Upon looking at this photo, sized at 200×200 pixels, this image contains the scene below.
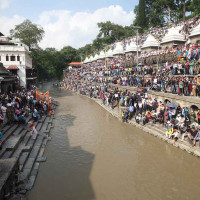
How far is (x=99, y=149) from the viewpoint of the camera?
1158cm

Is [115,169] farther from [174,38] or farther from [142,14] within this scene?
[142,14]

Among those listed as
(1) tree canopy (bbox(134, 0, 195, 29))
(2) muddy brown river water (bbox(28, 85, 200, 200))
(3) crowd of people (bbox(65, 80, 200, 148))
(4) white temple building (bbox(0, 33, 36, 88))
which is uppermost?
(1) tree canopy (bbox(134, 0, 195, 29))

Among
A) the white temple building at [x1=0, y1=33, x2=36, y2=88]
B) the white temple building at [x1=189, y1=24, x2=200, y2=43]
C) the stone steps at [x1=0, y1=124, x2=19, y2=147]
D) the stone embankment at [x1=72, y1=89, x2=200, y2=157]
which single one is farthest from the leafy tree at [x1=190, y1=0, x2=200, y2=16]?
the stone steps at [x1=0, y1=124, x2=19, y2=147]

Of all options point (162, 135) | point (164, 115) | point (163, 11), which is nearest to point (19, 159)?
point (162, 135)

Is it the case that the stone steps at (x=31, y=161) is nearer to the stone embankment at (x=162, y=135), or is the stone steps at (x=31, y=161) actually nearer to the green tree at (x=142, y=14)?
the stone embankment at (x=162, y=135)

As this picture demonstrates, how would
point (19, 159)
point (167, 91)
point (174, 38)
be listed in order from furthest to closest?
1. point (174, 38)
2. point (167, 91)
3. point (19, 159)

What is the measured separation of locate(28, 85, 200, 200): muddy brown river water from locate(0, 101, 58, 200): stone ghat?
14.6 inches

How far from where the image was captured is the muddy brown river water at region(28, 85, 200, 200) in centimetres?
Result: 753

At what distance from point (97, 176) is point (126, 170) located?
1.37m

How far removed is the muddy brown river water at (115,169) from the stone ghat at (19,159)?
0.37 meters

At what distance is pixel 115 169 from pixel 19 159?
432 cm

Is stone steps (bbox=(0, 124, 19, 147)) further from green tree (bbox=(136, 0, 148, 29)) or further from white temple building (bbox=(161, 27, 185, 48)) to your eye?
green tree (bbox=(136, 0, 148, 29))

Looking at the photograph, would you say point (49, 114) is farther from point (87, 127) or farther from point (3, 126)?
point (3, 126)

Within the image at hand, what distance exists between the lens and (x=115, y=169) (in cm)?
927
